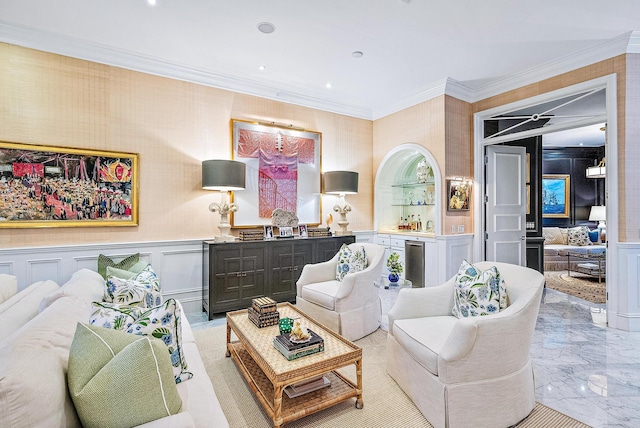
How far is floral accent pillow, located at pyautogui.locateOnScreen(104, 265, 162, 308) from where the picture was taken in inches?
91.9

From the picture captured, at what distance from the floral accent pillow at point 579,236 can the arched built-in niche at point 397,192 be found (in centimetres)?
427

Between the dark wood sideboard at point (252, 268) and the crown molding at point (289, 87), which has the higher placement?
the crown molding at point (289, 87)

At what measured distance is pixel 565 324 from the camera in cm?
367

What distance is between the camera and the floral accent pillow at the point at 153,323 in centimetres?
155

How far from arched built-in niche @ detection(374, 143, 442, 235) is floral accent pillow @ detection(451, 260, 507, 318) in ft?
10.3

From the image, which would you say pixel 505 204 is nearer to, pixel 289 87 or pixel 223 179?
pixel 289 87

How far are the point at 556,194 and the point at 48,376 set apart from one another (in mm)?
9914

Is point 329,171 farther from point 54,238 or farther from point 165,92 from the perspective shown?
point 54,238

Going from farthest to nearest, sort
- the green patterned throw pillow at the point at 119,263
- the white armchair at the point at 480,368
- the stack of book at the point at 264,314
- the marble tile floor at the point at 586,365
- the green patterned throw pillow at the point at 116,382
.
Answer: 1. the green patterned throw pillow at the point at 119,263
2. the stack of book at the point at 264,314
3. the marble tile floor at the point at 586,365
4. the white armchair at the point at 480,368
5. the green patterned throw pillow at the point at 116,382

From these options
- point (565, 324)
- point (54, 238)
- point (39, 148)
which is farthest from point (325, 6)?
point (565, 324)

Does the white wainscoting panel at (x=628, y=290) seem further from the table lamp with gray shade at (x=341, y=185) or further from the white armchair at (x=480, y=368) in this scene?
the table lamp with gray shade at (x=341, y=185)

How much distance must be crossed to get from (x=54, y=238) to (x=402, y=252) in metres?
4.77

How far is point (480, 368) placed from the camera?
186 centimetres

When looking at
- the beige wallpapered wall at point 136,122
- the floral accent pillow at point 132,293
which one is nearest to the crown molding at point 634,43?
the beige wallpapered wall at point 136,122
